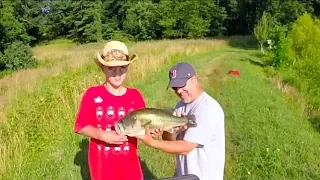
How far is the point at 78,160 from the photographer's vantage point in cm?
631

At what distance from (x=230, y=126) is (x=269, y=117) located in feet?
3.68

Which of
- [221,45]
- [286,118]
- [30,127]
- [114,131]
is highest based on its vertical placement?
[114,131]

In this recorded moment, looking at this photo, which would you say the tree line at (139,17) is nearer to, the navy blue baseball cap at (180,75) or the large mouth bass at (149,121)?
the navy blue baseball cap at (180,75)

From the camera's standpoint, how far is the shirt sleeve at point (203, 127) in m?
3.06

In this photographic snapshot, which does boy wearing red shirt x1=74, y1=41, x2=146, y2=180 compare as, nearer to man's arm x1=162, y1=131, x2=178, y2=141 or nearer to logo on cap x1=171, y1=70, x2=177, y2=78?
man's arm x1=162, y1=131, x2=178, y2=141

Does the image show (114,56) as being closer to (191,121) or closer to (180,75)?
(180,75)

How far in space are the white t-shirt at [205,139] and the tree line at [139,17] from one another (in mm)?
44201

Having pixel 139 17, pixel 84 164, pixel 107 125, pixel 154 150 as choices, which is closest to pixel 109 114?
pixel 107 125

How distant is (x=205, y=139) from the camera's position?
309cm

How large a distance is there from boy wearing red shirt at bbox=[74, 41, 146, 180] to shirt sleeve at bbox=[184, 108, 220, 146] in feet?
2.21

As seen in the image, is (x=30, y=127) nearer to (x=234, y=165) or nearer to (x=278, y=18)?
(x=234, y=165)

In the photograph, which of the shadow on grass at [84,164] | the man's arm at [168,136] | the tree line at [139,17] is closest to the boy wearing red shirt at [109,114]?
the man's arm at [168,136]

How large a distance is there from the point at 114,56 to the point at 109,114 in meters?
0.48

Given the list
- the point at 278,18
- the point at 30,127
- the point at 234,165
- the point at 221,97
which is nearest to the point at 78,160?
the point at 30,127
